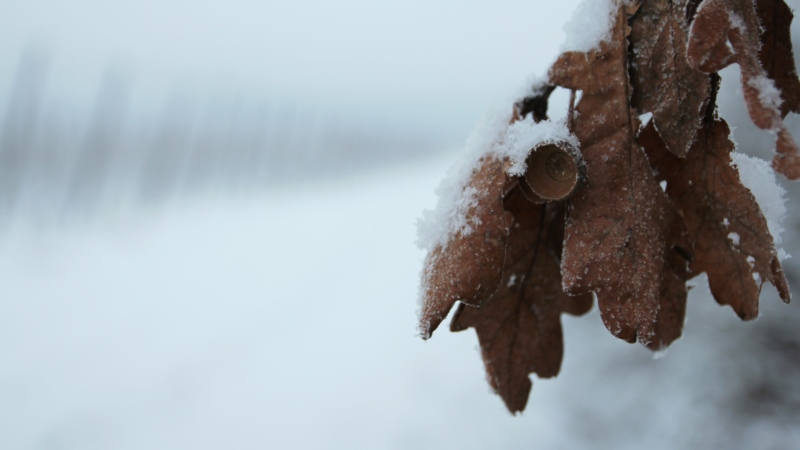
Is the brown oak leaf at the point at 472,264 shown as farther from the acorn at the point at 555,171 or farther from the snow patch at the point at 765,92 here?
the snow patch at the point at 765,92

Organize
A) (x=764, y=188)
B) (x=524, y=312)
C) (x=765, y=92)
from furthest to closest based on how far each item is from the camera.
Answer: (x=524, y=312)
(x=764, y=188)
(x=765, y=92)

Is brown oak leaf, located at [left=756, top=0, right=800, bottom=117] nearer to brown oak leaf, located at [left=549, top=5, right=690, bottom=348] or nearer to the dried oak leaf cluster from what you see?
the dried oak leaf cluster

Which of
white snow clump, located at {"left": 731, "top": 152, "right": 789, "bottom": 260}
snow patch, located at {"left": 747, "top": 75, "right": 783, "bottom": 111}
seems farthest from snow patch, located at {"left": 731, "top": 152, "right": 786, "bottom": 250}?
snow patch, located at {"left": 747, "top": 75, "right": 783, "bottom": 111}

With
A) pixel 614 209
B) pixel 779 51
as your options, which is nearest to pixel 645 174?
pixel 614 209

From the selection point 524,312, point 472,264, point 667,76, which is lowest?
point 524,312

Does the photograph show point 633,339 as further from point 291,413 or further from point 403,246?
point 403,246

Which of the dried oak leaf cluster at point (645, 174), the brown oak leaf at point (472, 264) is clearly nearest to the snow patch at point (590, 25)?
the dried oak leaf cluster at point (645, 174)

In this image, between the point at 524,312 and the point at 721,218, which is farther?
the point at 524,312

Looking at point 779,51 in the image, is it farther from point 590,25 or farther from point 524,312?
point 524,312
